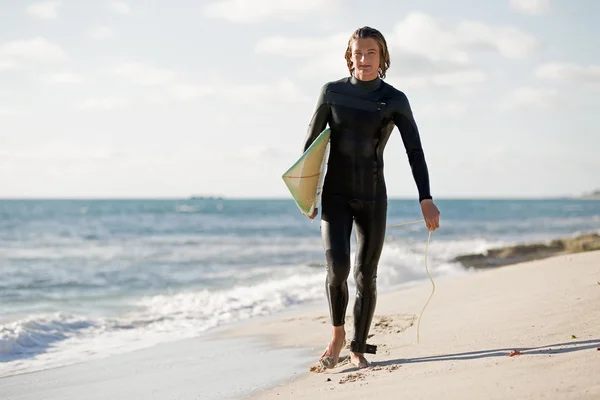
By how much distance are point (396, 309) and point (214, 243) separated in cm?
2132

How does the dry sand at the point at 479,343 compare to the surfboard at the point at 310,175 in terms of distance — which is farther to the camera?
the surfboard at the point at 310,175

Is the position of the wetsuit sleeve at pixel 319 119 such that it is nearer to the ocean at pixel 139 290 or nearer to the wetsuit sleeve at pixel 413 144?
the wetsuit sleeve at pixel 413 144

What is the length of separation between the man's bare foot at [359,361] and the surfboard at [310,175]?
974 millimetres

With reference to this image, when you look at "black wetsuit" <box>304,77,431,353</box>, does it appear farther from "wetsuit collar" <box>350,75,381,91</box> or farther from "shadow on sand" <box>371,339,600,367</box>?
"shadow on sand" <box>371,339,600,367</box>

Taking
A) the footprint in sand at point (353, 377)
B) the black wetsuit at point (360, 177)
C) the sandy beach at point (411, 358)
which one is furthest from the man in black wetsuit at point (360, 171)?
the sandy beach at point (411, 358)

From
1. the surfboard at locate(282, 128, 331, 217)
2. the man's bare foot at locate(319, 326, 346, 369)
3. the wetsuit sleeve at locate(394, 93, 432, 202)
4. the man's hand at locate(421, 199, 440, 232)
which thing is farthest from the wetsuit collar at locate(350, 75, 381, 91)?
the man's bare foot at locate(319, 326, 346, 369)

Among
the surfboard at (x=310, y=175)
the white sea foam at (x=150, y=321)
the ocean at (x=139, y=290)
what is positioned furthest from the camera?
the ocean at (x=139, y=290)

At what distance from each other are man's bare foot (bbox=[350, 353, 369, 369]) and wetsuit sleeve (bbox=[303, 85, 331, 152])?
140 cm

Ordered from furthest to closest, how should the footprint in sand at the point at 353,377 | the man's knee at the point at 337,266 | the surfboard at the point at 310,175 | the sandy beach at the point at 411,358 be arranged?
the surfboard at the point at 310,175 < the man's knee at the point at 337,266 < the footprint in sand at the point at 353,377 < the sandy beach at the point at 411,358

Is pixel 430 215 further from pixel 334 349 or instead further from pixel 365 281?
pixel 334 349

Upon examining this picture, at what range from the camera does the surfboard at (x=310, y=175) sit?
448cm

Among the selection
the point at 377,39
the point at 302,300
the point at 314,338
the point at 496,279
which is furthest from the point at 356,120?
the point at 302,300

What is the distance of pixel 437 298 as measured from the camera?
781 centimetres

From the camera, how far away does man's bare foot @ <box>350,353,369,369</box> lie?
443 centimetres
